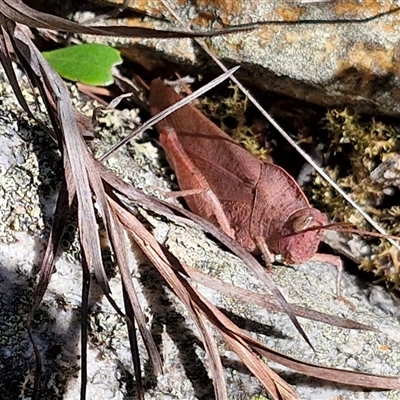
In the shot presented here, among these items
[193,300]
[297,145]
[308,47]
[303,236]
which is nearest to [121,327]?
[193,300]

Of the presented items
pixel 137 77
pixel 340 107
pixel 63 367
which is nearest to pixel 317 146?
pixel 340 107

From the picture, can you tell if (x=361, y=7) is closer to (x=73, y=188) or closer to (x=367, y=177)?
(x=367, y=177)

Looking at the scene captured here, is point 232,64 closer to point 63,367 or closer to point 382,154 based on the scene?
point 382,154

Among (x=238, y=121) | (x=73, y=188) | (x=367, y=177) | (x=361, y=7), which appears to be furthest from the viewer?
(x=238, y=121)

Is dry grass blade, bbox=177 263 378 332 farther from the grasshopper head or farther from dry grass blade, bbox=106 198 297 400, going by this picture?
the grasshopper head

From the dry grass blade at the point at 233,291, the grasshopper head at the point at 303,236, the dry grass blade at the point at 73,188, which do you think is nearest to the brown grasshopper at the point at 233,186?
the grasshopper head at the point at 303,236
